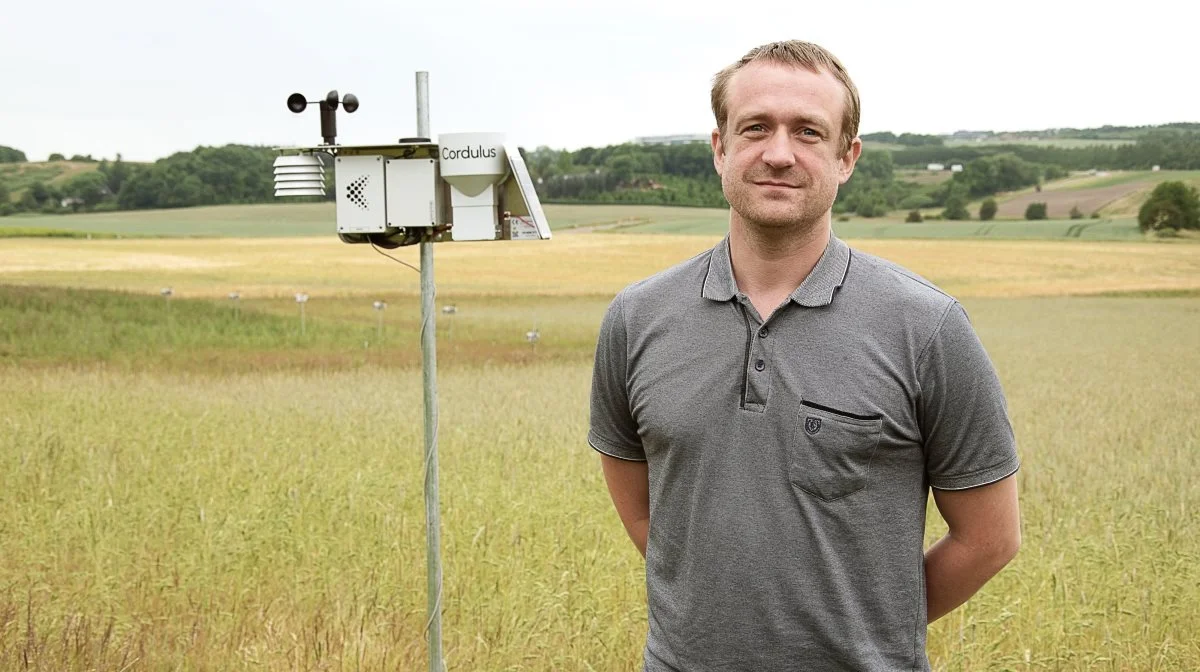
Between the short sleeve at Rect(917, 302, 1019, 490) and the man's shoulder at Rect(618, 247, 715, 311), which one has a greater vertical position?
the man's shoulder at Rect(618, 247, 715, 311)

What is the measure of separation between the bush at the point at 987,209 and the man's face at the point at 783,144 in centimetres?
5735

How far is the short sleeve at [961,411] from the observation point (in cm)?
210

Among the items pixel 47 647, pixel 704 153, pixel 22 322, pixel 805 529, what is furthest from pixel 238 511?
pixel 704 153

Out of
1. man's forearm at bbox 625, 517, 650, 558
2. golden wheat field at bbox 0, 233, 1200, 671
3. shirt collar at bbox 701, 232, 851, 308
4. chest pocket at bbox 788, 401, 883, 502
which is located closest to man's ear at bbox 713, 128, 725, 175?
shirt collar at bbox 701, 232, 851, 308

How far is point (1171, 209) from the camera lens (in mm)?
47500

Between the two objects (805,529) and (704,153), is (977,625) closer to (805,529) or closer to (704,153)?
(805,529)

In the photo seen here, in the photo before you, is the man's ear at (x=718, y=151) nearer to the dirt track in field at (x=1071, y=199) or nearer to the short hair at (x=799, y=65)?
the short hair at (x=799, y=65)

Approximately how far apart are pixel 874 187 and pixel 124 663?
59.6 metres

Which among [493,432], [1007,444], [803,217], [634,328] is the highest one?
[803,217]

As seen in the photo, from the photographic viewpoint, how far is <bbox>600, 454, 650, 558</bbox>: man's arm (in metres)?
2.62

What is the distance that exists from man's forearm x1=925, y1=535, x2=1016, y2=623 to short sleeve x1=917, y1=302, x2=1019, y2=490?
0.22m

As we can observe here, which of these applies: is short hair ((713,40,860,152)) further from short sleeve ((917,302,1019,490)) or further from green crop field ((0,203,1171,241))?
green crop field ((0,203,1171,241))

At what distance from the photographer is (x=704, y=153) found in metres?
52.8

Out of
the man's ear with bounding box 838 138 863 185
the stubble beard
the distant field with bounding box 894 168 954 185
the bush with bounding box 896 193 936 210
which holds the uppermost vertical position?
the distant field with bounding box 894 168 954 185
